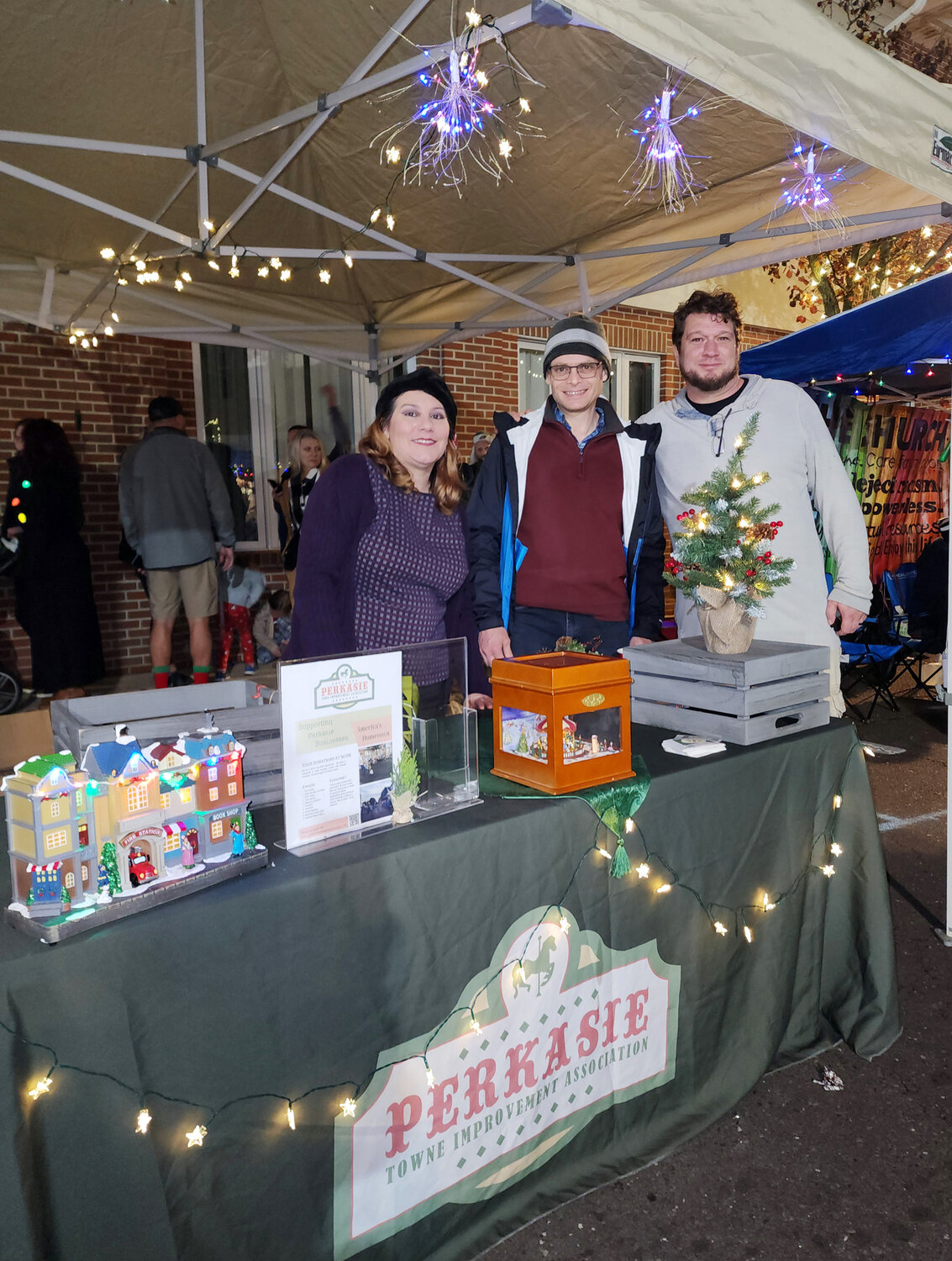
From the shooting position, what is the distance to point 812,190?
338cm

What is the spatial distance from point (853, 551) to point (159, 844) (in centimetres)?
207

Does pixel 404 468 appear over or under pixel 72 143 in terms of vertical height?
under

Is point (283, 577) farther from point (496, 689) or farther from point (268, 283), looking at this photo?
point (496, 689)

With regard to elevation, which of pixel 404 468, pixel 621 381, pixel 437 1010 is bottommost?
pixel 437 1010

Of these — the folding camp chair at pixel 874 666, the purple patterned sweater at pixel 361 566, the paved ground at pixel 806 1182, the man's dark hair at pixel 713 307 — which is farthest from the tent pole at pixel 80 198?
the folding camp chair at pixel 874 666

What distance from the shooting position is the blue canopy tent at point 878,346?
15.6 ft

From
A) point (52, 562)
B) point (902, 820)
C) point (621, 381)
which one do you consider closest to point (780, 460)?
point (902, 820)

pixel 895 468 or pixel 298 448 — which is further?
pixel 895 468

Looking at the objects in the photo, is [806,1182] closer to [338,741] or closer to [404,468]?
[338,741]

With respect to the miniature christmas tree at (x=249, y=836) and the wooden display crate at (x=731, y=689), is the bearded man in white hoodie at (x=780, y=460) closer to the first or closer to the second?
the wooden display crate at (x=731, y=689)

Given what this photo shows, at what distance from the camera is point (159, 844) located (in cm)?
121

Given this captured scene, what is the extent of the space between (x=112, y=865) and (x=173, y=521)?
166 inches

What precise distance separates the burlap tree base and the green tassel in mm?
555

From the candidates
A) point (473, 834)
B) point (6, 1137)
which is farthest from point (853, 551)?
point (6, 1137)
